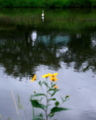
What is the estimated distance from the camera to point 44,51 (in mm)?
8922

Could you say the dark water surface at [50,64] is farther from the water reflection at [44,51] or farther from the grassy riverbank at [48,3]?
the grassy riverbank at [48,3]

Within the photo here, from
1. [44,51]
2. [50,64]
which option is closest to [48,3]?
[44,51]

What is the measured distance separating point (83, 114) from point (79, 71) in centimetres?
242

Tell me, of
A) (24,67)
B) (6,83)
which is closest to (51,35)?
(24,67)

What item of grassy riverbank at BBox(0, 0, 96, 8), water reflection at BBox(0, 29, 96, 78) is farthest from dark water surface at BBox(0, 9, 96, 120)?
grassy riverbank at BBox(0, 0, 96, 8)

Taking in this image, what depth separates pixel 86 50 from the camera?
30.1 ft

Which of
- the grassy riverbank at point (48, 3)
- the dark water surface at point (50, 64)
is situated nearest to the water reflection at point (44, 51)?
the dark water surface at point (50, 64)

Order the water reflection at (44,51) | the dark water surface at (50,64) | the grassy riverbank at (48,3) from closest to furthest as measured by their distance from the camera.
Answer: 1. the dark water surface at (50,64)
2. the water reflection at (44,51)
3. the grassy riverbank at (48,3)

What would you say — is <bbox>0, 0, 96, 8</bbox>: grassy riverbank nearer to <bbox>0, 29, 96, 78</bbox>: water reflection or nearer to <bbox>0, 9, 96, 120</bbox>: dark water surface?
<bbox>0, 9, 96, 120</bbox>: dark water surface

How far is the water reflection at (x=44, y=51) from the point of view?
23.8 ft

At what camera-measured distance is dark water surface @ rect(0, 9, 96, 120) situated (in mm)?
4766

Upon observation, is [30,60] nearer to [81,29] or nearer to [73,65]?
[73,65]

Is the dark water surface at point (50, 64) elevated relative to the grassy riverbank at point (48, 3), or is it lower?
elevated

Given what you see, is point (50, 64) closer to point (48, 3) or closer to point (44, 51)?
point (44, 51)
